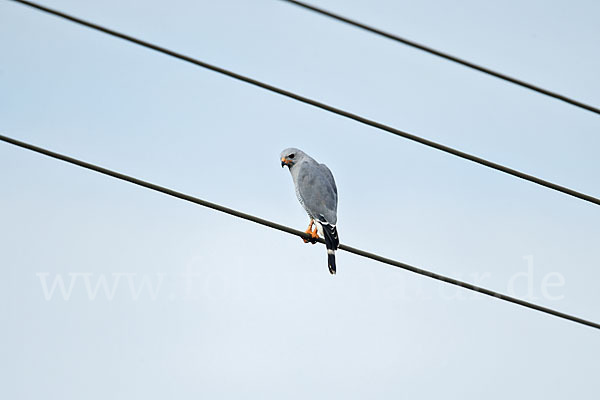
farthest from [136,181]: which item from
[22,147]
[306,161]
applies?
[306,161]

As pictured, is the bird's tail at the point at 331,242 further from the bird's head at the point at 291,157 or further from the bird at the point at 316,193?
the bird's head at the point at 291,157

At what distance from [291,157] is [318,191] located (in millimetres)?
931

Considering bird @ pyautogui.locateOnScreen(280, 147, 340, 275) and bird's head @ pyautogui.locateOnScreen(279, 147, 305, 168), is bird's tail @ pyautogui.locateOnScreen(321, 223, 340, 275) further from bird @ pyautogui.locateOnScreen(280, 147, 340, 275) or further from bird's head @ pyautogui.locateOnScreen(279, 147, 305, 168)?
bird's head @ pyautogui.locateOnScreen(279, 147, 305, 168)

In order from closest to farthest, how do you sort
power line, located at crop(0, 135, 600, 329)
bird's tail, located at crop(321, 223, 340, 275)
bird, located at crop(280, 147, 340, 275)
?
power line, located at crop(0, 135, 600, 329) < bird's tail, located at crop(321, 223, 340, 275) < bird, located at crop(280, 147, 340, 275)

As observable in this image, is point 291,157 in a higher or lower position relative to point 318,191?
higher

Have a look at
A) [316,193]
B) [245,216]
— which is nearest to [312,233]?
[316,193]

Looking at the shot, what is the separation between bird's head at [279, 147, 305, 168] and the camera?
42.8 ft

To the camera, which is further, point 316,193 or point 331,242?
point 316,193

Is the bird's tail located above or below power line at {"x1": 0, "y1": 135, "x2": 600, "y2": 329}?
above

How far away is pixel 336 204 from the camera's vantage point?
12289 millimetres

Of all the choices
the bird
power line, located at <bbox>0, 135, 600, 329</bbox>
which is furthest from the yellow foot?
power line, located at <bbox>0, 135, 600, 329</bbox>

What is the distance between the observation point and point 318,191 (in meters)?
12.3

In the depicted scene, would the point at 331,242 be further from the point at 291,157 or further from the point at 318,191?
the point at 291,157

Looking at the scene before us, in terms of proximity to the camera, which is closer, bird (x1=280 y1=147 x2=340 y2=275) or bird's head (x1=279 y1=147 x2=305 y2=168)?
bird (x1=280 y1=147 x2=340 y2=275)
